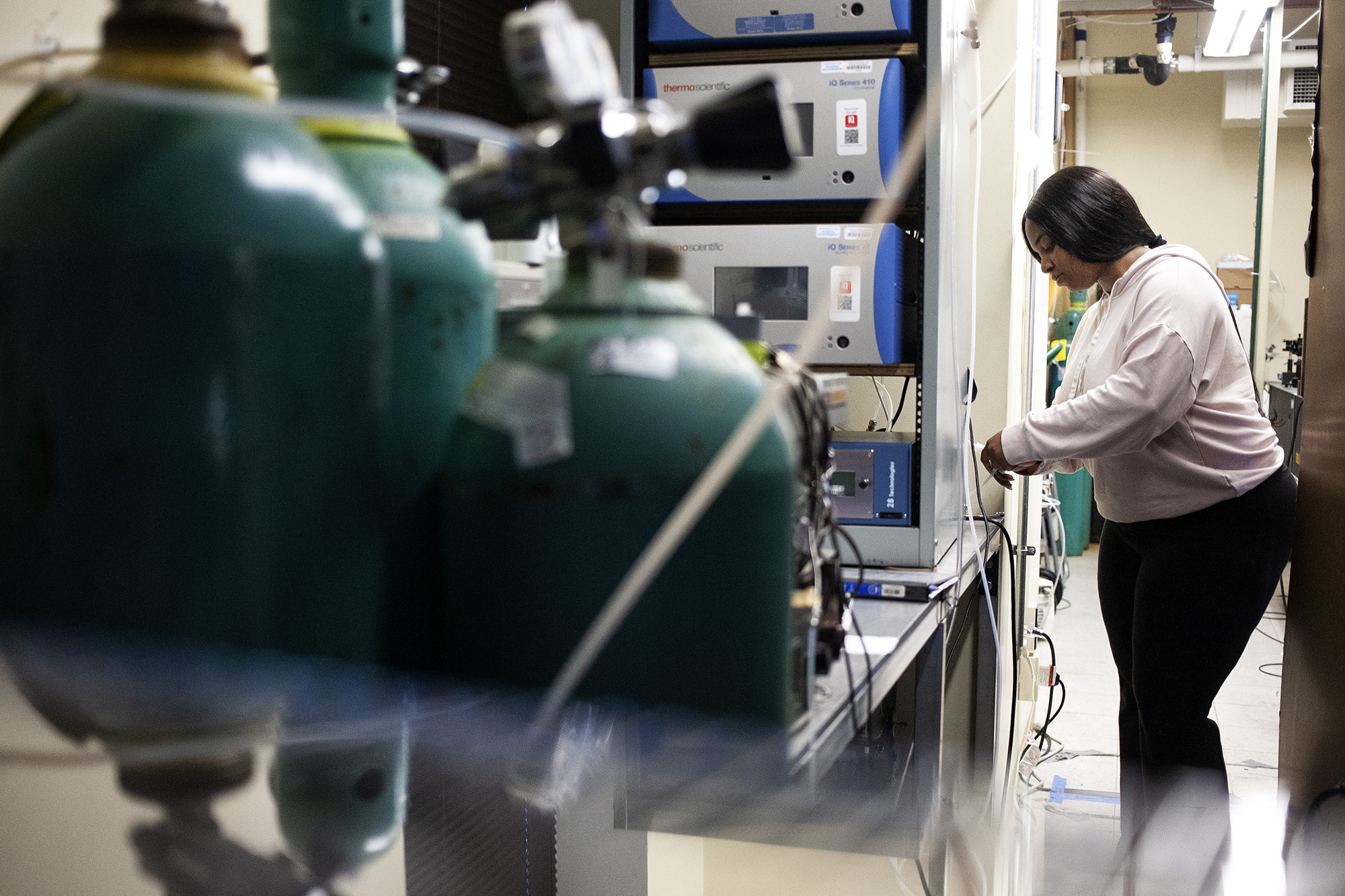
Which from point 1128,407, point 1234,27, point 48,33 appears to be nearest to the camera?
point 48,33

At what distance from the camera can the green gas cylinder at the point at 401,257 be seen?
0.39m

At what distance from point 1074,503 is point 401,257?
274 inches

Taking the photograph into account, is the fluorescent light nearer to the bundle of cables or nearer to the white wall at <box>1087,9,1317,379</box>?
the white wall at <box>1087,9,1317,379</box>

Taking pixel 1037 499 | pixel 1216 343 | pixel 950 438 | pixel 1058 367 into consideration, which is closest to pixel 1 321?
pixel 950 438

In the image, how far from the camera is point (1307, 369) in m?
2.32

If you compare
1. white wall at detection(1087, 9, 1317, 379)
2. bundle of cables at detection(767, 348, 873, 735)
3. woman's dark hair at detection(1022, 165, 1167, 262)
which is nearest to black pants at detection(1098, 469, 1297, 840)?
woman's dark hair at detection(1022, 165, 1167, 262)

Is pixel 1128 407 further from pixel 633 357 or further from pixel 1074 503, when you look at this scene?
pixel 1074 503

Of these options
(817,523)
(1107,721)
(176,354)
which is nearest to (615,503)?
(176,354)

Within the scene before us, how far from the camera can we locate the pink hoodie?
219 centimetres

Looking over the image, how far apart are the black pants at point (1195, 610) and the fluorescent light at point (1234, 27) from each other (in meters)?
3.64

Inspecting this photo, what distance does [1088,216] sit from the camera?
93.7 inches

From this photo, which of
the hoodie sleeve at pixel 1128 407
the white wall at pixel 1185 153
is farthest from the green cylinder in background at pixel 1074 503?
the hoodie sleeve at pixel 1128 407

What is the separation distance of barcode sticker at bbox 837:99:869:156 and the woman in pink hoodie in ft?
2.37

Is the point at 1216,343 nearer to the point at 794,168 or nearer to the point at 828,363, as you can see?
the point at 828,363
